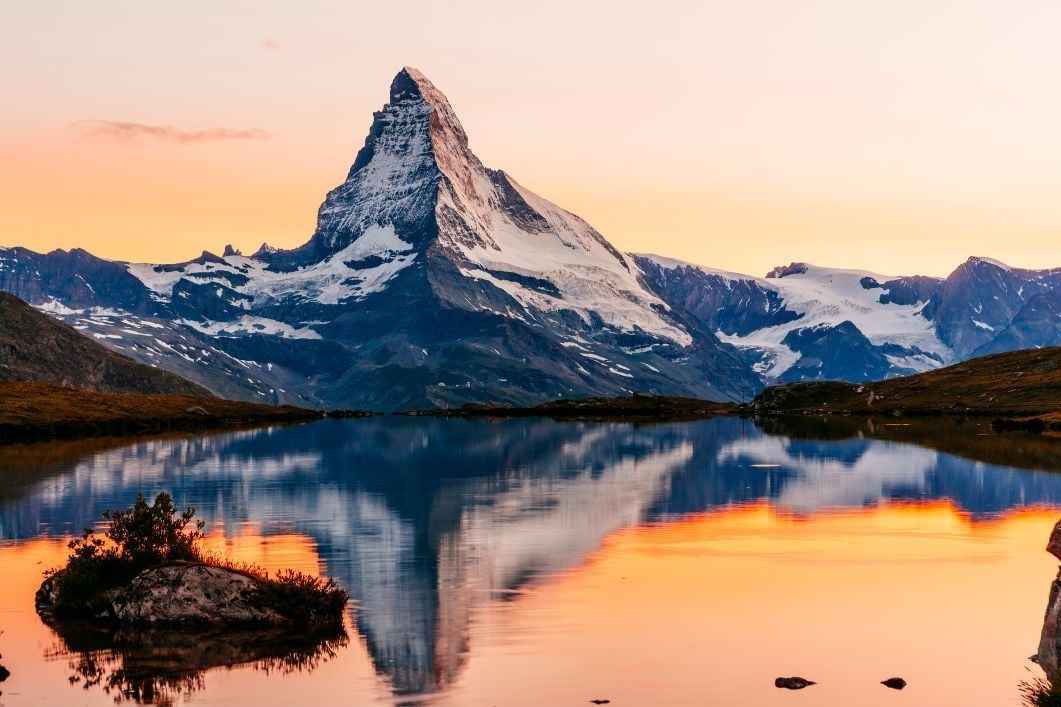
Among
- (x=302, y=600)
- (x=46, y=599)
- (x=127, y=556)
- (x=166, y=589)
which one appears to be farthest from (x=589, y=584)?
(x=46, y=599)

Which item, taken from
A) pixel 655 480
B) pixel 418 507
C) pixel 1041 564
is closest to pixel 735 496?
pixel 655 480

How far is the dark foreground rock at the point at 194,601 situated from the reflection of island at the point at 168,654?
2.18 ft

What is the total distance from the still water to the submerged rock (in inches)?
16.3

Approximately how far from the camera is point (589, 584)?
65.4 metres

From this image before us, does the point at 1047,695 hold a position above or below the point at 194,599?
below

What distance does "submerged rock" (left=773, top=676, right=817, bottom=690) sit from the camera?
144ft

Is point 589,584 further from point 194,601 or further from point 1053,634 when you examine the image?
point 1053,634

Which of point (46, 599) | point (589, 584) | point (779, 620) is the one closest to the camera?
point (779, 620)

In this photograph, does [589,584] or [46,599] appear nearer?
[46,599]

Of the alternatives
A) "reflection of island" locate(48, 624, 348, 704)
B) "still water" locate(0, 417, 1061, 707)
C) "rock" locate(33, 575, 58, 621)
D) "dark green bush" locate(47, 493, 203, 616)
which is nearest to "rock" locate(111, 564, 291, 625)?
"reflection of island" locate(48, 624, 348, 704)

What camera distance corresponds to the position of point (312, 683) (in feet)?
148

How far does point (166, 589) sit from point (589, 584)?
20713 mm

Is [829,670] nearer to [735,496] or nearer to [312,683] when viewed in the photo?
[312,683]

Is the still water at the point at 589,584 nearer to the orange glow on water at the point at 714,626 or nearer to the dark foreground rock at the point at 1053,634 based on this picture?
the orange glow on water at the point at 714,626
